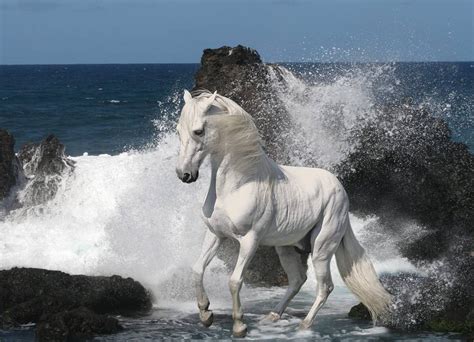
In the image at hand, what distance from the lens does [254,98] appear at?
14.6 meters

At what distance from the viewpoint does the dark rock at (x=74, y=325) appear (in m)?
8.78

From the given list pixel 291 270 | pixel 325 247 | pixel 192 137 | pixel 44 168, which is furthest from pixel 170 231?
pixel 44 168

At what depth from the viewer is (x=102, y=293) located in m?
10.1

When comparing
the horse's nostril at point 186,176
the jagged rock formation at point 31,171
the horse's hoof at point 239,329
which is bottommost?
the horse's hoof at point 239,329

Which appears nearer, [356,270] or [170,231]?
[356,270]

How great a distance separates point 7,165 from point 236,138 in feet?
35.1

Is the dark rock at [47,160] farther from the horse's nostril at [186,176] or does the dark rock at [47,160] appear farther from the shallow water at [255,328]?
the horse's nostril at [186,176]

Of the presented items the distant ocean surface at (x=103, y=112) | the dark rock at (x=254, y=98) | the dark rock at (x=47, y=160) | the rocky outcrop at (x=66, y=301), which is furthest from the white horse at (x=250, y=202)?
the dark rock at (x=47, y=160)

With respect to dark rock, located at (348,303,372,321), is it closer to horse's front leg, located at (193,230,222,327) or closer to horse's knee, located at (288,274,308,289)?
horse's knee, located at (288,274,308,289)

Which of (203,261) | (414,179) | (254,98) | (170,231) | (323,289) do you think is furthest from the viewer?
(254,98)

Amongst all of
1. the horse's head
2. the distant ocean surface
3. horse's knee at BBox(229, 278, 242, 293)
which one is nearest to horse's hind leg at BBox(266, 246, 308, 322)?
horse's knee at BBox(229, 278, 242, 293)

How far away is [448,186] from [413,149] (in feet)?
2.45

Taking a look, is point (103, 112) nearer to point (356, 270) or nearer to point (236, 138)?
point (356, 270)

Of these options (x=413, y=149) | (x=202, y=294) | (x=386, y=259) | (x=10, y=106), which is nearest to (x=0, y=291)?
(x=202, y=294)
